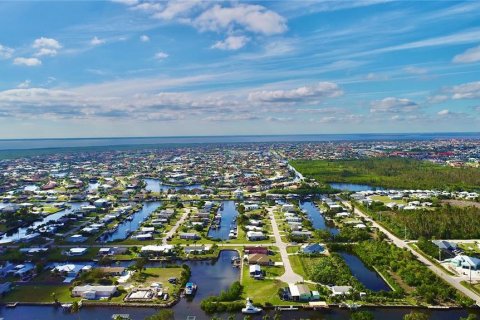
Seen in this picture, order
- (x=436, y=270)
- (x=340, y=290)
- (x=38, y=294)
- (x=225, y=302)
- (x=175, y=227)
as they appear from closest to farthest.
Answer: (x=225, y=302) < (x=340, y=290) < (x=38, y=294) < (x=436, y=270) < (x=175, y=227)

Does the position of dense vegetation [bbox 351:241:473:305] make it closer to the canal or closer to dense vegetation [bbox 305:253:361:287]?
the canal

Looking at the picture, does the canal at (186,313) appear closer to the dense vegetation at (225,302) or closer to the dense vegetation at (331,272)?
the dense vegetation at (225,302)

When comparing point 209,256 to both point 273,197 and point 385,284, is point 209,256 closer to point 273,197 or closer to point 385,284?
point 385,284

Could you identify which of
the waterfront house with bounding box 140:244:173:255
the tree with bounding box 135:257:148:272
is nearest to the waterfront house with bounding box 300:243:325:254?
the waterfront house with bounding box 140:244:173:255

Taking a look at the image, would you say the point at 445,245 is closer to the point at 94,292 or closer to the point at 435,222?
the point at 435,222

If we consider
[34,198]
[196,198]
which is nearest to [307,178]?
[196,198]

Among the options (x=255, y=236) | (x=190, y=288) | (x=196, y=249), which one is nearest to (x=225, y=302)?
(x=190, y=288)

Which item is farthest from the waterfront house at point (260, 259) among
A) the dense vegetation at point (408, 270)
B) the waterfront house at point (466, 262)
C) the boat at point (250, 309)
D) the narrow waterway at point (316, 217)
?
the waterfront house at point (466, 262)
